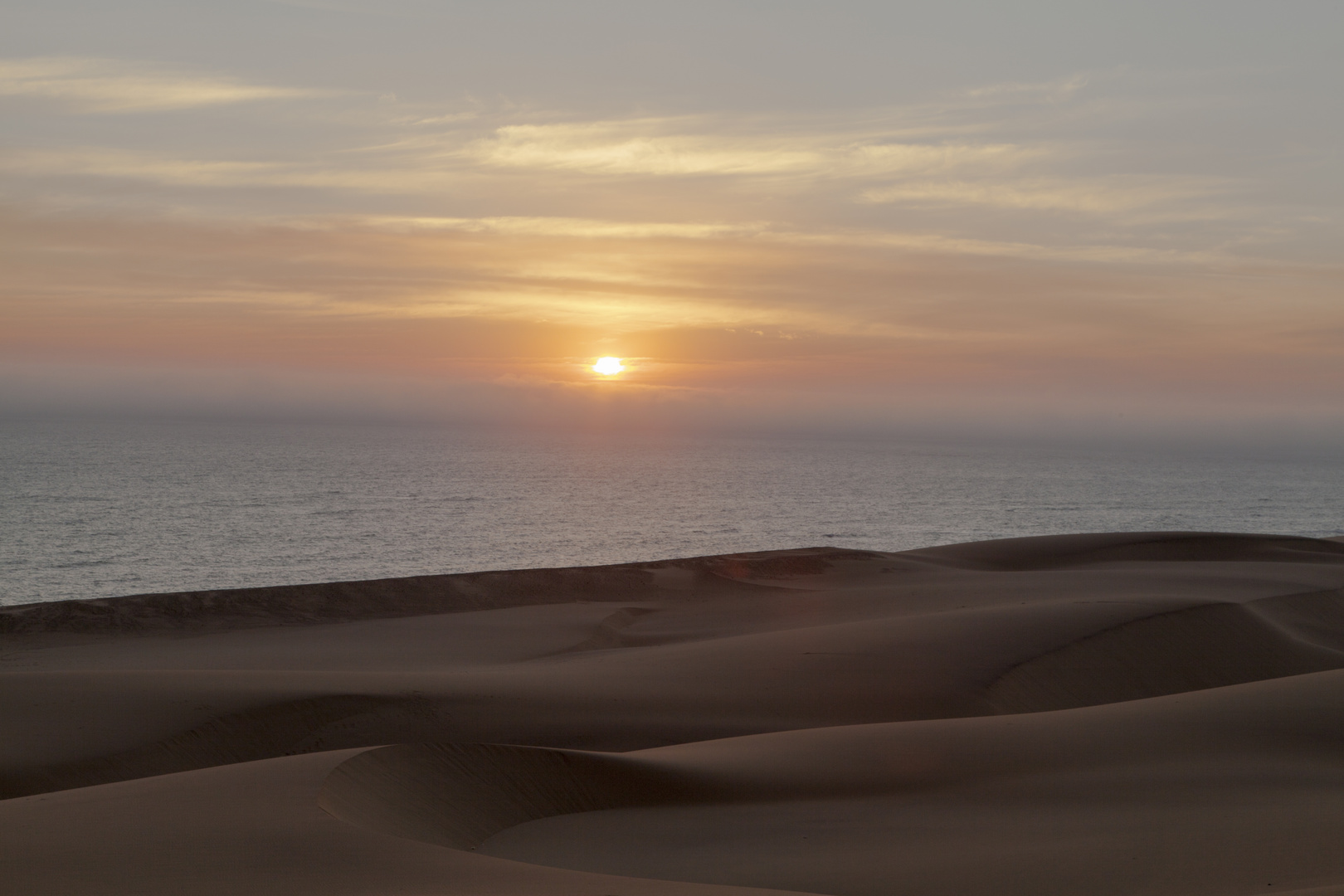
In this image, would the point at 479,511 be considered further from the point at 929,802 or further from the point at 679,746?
the point at 929,802

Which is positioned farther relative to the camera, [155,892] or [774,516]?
[774,516]

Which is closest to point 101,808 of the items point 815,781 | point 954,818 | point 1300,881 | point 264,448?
point 815,781

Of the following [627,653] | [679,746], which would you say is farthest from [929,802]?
[627,653]

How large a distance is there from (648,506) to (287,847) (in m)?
79.4

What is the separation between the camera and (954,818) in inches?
304

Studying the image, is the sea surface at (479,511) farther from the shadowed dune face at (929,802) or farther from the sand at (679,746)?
the shadowed dune face at (929,802)

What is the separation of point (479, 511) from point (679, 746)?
66.8 meters

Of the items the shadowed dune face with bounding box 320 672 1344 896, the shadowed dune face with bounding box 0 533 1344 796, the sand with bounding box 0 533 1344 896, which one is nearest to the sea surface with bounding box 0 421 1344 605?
the shadowed dune face with bounding box 0 533 1344 796

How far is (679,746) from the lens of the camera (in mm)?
10555

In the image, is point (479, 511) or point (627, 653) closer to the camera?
point (627, 653)

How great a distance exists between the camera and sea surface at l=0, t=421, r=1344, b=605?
4847 cm

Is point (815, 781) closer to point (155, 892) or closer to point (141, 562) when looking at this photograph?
point (155, 892)

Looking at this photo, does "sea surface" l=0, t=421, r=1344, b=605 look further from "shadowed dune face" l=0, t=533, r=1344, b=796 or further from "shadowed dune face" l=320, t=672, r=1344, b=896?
"shadowed dune face" l=320, t=672, r=1344, b=896

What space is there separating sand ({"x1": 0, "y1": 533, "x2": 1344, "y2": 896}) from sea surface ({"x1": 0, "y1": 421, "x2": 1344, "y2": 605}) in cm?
2650
